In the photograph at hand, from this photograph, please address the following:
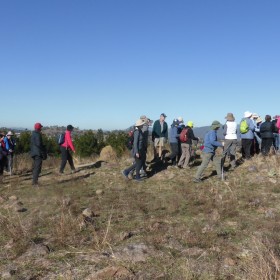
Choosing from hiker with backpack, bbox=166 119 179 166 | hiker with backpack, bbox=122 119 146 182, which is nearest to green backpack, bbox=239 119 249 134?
hiker with backpack, bbox=166 119 179 166

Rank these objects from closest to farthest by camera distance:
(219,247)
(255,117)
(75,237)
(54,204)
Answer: (219,247) < (75,237) < (54,204) < (255,117)

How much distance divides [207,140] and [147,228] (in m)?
4.71

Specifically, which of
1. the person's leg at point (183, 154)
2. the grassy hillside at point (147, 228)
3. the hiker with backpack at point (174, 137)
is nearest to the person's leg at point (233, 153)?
the grassy hillside at point (147, 228)

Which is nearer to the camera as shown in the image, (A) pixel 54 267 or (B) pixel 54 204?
(A) pixel 54 267

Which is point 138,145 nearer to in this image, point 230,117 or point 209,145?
point 209,145

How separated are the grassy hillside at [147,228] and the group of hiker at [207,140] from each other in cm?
74

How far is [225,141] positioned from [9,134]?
817cm

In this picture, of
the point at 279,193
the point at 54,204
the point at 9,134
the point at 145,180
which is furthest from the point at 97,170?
the point at 279,193

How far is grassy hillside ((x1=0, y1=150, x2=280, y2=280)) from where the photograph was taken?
14.8ft

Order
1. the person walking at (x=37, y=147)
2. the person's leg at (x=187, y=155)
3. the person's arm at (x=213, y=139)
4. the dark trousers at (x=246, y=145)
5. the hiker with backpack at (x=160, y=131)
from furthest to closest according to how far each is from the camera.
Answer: the hiker with backpack at (x=160, y=131) < the dark trousers at (x=246, y=145) < the person's leg at (x=187, y=155) < the person walking at (x=37, y=147) < the person's arm at (x=213, y=139)

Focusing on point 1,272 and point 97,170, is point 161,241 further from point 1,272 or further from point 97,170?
point 97,170

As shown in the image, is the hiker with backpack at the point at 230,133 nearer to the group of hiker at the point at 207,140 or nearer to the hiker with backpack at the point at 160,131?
the group of hiker at the point at 207,140

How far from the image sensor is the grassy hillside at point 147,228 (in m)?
4.50

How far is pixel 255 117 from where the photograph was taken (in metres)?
12.8
